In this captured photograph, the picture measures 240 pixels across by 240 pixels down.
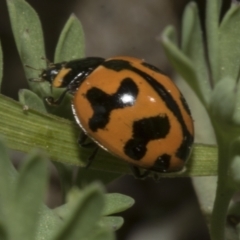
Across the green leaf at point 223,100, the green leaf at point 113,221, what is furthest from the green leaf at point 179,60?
the green leaf at point 113,221

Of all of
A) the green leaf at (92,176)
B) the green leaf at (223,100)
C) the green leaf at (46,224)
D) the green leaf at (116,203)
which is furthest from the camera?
the green leaf at (92,176)

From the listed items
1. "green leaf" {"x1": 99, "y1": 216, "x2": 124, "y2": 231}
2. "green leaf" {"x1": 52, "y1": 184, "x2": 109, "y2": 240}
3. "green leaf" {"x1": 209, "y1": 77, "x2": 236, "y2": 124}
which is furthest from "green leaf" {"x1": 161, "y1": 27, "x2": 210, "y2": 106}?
"green leaf" {"x1": 99, "y1": 216, "x2": 124, "y2": 231}

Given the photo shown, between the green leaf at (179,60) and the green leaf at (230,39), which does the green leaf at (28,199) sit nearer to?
the green leaf at (179,60)

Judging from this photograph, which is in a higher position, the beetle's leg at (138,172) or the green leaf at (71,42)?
the green leaf at (71,42)

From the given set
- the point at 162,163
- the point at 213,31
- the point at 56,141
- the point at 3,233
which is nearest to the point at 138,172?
the point at 162,163

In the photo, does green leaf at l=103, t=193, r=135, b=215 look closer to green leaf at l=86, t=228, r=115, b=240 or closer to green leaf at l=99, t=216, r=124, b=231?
green leaf at l=99, t=216, r=124, b=231

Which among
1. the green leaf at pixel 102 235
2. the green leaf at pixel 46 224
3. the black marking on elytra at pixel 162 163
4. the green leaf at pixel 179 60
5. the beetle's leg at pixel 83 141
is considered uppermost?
the green leaf at pixel 179 60

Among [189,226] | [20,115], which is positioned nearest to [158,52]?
[189,226]
